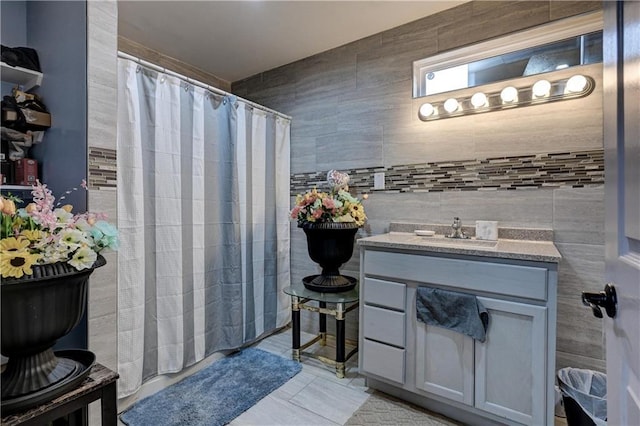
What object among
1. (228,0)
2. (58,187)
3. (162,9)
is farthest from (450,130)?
(58,187)

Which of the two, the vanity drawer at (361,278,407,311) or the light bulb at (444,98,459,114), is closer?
the vanity drawer at (361,278,407,311)

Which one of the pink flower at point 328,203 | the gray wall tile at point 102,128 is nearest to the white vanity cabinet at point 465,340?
the pink flower at point 328,203

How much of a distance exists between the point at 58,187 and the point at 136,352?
0.95 metres

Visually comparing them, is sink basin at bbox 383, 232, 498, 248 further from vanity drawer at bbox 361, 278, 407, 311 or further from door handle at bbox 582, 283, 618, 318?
door handle at bbox 582, 283, 618, 318

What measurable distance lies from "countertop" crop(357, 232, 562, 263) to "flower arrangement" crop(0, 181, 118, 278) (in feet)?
4.32

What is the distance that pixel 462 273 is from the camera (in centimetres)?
156

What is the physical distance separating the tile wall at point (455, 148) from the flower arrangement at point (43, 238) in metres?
1.79

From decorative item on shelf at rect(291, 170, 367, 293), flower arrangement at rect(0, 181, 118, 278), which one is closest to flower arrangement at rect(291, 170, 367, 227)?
decorative item on shelf at rect(291, 170, 367, 293)

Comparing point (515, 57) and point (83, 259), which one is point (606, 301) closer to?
point (83, 259)

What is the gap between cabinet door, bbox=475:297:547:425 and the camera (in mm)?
1387

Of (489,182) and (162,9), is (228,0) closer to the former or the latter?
(162,9)

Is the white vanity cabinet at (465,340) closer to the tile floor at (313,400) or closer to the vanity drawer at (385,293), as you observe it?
the vanity drawer at (385,293)

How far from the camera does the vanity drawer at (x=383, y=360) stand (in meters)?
1.74

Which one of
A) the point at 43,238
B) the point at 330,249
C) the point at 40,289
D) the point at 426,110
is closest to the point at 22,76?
the point at 43,238
